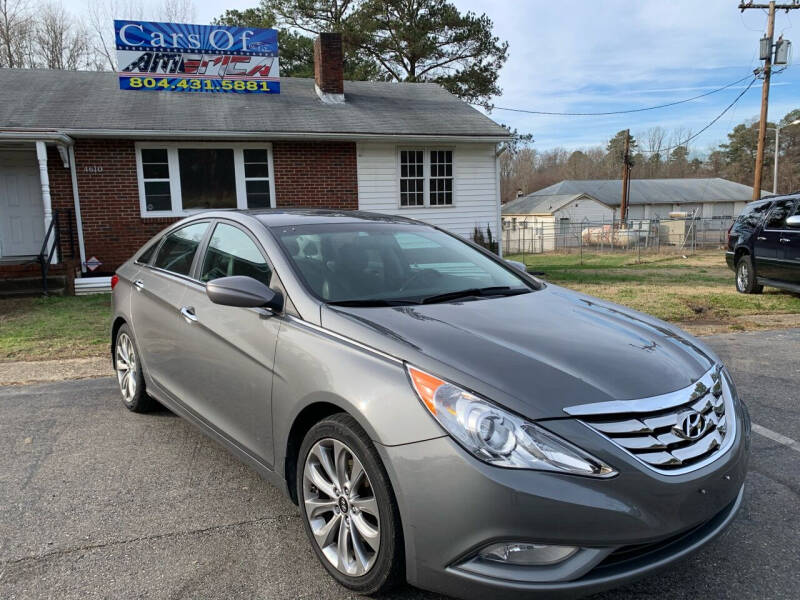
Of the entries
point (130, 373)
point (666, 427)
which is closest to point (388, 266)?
point (666, 427)

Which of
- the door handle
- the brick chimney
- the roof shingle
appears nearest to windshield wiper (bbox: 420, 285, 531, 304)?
the door handle

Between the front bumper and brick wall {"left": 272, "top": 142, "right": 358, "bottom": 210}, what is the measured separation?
489 inches

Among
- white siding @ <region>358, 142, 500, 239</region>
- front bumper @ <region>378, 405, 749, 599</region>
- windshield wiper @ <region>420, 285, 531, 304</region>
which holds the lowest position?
front bumper @ <region>378, 405, 749, 599</region>

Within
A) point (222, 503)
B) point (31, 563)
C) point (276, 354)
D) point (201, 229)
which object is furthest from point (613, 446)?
point (201, 229)

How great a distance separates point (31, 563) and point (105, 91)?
1418 cm

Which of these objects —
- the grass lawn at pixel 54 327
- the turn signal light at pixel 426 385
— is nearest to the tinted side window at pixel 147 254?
the grass lawn at pixel 54 327

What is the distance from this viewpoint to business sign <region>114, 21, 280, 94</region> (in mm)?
13906

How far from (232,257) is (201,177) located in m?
10.7

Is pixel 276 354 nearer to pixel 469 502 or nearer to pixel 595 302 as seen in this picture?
pixel 469 502

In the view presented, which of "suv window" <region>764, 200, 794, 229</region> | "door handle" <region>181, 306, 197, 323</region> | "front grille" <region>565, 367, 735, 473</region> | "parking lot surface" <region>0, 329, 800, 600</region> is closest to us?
"front grille" <region>565, 367, 735, 473</region>

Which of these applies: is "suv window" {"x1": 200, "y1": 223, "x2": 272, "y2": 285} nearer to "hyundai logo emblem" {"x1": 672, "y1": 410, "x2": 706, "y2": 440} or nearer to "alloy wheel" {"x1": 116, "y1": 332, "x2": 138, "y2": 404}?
"alloy wheel" {"x1": 116, "y1": 332, "x2": 138, "y2": 404}

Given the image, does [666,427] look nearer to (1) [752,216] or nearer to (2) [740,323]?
(2) [740,323]

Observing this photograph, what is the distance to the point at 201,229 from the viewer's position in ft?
12.8

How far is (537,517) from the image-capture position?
1.90 m
